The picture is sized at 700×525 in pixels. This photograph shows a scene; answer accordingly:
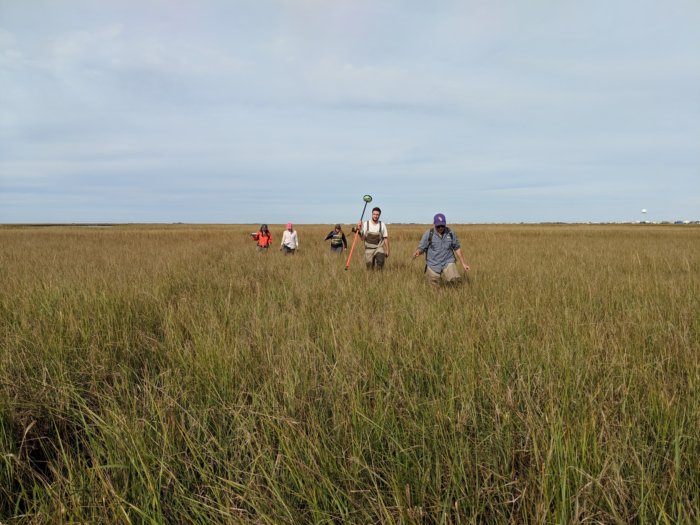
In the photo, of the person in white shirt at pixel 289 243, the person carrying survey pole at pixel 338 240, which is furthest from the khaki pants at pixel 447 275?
the person in white shirt at pixel 289 243

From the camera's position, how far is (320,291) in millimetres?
A: 6336

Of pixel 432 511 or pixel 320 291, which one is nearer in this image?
pixel 432 511

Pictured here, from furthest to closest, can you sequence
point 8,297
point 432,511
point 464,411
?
point 8,297
point 464,411
point 432,511

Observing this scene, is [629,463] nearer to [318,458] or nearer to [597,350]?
[318,458]

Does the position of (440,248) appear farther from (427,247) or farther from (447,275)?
(447,275)

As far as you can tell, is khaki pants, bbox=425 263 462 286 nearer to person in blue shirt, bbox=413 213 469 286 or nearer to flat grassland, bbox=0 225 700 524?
person in blue shirt, bbox=413 213 469 286

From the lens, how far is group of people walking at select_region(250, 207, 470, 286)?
7031 mm

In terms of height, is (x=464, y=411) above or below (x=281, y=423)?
above

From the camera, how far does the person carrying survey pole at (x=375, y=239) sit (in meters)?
9.27

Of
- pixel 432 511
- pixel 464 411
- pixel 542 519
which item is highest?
pixel 464 411

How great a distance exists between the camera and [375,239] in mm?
9375

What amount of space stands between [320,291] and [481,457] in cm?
473

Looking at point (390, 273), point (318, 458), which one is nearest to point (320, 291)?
point (390, 273)

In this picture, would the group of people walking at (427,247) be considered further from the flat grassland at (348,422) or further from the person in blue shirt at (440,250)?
the flat grassland at (348,422)
